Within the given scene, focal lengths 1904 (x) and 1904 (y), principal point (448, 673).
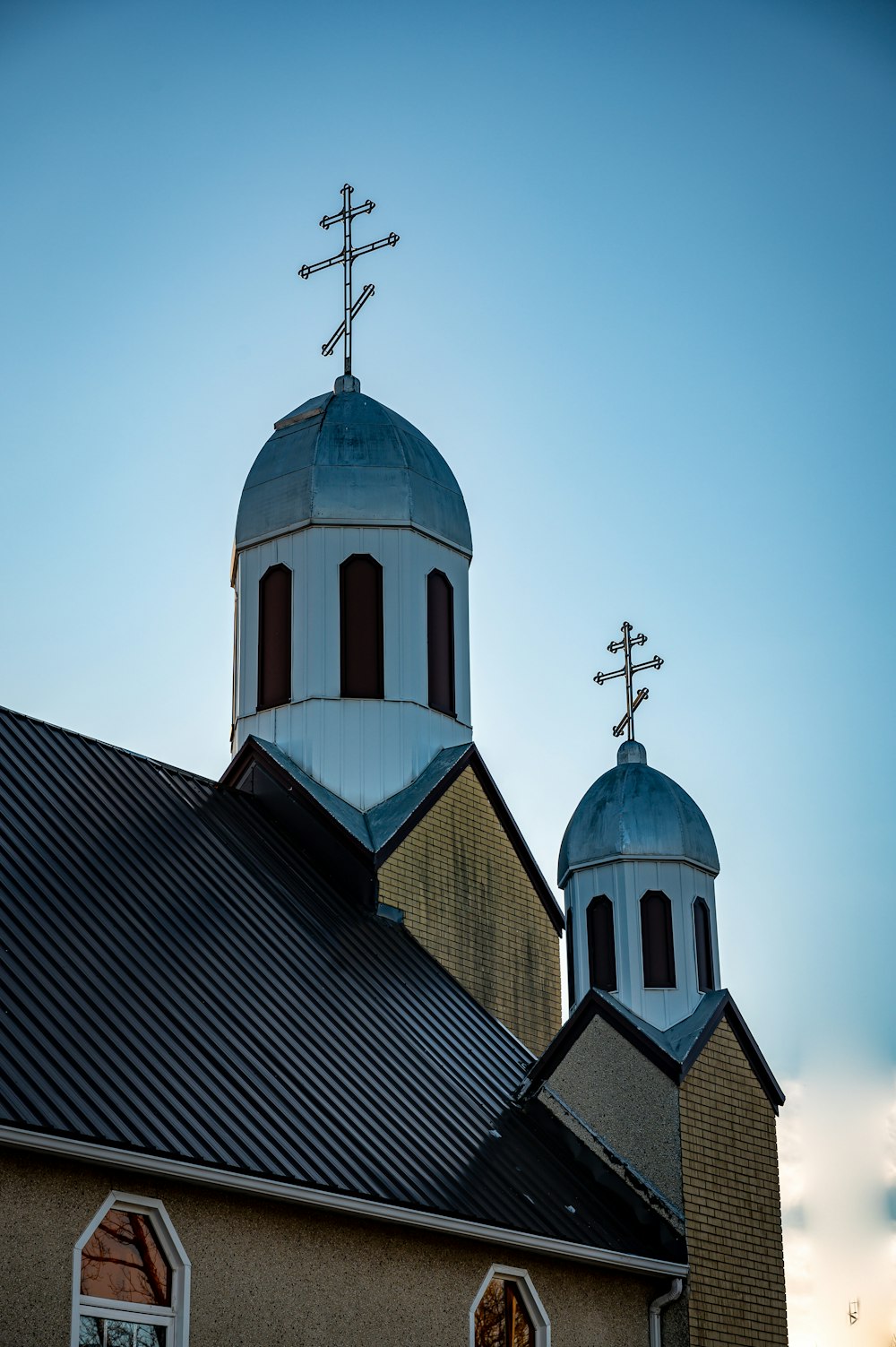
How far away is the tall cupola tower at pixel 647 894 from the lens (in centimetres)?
2800

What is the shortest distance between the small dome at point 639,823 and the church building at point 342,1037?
1.36 m

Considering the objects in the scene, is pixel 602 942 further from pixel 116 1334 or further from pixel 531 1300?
pixel 116 1334

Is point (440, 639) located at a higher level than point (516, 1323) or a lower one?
higher

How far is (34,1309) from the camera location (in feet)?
38.9

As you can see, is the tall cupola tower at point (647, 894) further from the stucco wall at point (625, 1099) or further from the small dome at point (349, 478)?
the stucco wall at point (625, 1099)

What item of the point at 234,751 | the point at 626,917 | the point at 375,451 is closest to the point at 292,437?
the point at 375,451

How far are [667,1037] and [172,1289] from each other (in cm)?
692

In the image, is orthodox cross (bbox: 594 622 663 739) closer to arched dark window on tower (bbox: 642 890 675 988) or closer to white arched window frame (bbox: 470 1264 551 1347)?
arched dark window on tower (bbox: 642 890 675 988)

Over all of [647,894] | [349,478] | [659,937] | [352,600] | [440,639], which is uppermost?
[349,478]

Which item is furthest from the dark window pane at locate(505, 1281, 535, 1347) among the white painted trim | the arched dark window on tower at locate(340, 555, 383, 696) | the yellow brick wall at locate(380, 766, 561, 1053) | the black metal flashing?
the arched dark window on tower at locate(340, 555, 383, 696)

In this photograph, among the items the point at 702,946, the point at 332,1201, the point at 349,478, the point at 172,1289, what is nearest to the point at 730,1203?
the point at 332,1201

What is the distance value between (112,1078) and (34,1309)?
1.74 meters

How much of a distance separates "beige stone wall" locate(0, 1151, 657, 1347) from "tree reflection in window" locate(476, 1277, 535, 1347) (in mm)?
190

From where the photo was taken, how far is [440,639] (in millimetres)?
23688
